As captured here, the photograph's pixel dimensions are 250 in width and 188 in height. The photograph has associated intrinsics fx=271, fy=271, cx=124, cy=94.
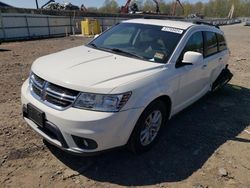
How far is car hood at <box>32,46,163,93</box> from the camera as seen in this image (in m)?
3.03

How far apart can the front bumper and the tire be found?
17 centimetres

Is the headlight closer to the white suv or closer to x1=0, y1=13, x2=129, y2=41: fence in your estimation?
the white suv

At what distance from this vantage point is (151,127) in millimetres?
3711

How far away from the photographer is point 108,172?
10.9 ft

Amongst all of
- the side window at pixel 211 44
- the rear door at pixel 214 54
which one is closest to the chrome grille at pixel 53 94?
the rear door at pixel 214 54

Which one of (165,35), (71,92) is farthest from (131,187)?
(165,35)

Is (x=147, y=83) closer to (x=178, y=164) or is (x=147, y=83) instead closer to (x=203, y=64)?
(x=178, y=164)

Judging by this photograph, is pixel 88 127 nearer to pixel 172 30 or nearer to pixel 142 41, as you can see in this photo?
pixel 142 41

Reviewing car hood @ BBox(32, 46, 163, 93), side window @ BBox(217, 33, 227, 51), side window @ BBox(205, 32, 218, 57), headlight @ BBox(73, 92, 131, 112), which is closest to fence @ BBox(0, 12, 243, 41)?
side window @ BBox(217, 33, 227, 51)

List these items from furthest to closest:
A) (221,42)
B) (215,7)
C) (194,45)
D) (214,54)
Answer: (215,7) → (221,42) → (214,54) → (194,45)

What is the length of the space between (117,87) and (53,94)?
0.76 meters

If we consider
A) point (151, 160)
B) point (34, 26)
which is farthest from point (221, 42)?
point (34, 26)

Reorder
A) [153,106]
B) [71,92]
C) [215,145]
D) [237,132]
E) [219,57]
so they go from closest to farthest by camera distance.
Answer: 1. [71,92]
2. [153,106]
3. [215,145]
4. [237,132]
5. [219,57]

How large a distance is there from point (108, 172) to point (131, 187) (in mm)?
378
